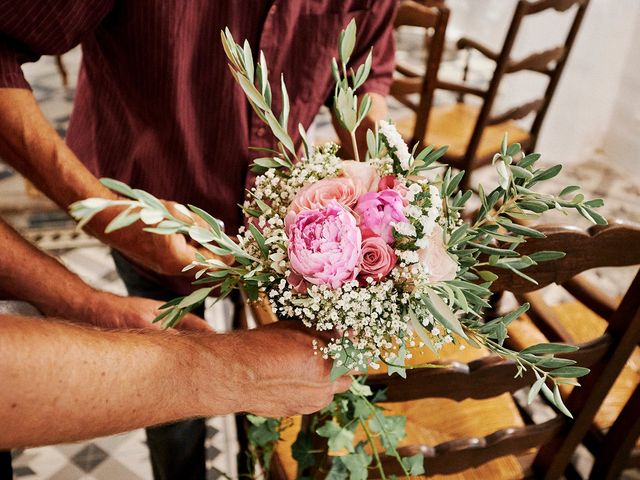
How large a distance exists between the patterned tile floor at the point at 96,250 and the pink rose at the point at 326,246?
2.37 ft

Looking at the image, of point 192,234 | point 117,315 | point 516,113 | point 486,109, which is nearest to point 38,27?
point 117,315

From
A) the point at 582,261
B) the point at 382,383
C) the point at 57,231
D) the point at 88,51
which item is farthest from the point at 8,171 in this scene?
the point at 582,261

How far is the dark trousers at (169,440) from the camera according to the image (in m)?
1.51

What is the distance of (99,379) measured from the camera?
0.63 m

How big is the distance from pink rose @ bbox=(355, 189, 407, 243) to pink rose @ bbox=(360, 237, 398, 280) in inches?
0.6

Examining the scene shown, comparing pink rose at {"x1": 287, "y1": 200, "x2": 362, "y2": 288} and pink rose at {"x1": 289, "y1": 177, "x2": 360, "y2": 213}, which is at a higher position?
pink rose at {"x1": 289, "y1": 177, "x2": 360, "y2": 213}

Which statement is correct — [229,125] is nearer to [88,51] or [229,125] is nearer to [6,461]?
[88,51]

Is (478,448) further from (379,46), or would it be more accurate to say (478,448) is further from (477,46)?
(477,46)

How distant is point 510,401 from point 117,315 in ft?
3.36

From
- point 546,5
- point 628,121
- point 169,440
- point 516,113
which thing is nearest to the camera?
point 169,440

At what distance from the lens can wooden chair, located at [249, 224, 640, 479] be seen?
2.79ft

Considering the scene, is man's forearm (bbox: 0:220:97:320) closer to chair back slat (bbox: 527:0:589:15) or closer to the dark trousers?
the dark trousers

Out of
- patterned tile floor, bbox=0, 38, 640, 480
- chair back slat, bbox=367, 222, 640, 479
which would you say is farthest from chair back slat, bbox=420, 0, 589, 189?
chair back slat, bbox=367, 222, 640, 479

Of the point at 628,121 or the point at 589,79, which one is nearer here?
the point at 589,79
